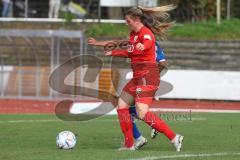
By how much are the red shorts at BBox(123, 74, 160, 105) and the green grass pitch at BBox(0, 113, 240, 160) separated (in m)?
0.79

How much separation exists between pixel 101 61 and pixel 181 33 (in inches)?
185

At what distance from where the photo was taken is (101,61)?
2911 centimetres

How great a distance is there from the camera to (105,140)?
13.9 m

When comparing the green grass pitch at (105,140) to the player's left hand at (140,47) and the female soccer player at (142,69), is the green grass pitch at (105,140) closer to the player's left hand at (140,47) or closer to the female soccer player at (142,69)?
the female soccer player at (142,69)

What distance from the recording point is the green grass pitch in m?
11.1

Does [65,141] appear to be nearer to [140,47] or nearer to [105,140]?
[140,47]

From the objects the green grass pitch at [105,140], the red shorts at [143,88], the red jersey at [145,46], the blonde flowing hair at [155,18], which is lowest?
Result: the green grass pitch at [105,140]

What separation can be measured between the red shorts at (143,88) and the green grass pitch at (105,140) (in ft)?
2.60

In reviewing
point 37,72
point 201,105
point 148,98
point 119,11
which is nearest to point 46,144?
point 148,98

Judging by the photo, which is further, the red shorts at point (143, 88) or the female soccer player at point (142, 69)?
the red shorts at point (143, 88)

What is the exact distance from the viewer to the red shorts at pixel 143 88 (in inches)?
472

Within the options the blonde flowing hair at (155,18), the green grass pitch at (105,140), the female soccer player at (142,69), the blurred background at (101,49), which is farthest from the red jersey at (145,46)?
the blurred background at (101,49)

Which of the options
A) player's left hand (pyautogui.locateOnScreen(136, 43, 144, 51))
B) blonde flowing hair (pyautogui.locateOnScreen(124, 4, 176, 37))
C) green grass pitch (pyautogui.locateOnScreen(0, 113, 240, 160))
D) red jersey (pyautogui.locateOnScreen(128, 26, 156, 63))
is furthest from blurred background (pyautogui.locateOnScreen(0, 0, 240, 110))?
player's left hand (pyautogui.locateOnScreen(136, 43, 144, 51))

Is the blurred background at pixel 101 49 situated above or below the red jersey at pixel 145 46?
below
